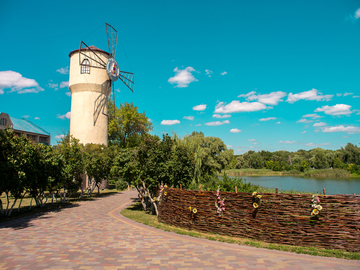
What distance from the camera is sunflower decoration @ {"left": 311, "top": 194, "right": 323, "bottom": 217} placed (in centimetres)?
643

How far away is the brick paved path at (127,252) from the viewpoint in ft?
18.0

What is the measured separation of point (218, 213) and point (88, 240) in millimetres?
4490

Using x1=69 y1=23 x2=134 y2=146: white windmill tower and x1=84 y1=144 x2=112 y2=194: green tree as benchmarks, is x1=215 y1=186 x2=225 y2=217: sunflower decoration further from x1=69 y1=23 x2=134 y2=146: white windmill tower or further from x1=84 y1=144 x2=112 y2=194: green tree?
x1=69 y1=23 x2=134 y2=146: white windmill tower

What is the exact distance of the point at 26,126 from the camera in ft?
156

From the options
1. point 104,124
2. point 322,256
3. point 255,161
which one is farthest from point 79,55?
point 255,161

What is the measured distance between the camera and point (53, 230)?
8750 mm

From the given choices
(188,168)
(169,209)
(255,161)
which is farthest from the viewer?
(255,161)

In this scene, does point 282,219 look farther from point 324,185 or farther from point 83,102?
point 324,185

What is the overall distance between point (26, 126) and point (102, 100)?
28.1 metres

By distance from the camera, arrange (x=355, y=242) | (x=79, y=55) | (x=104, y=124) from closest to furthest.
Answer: (x=355, y=242) < (x=79, y=55) < (x=104, y=124)

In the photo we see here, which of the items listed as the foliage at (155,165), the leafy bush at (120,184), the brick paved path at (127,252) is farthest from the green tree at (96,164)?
→ the brick paved path at (127,252)

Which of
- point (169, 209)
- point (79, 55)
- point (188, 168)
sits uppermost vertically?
point (79, 55)

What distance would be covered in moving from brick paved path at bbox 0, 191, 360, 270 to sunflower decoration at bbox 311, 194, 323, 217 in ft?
3.83

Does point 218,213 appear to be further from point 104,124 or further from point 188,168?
point 104,124
